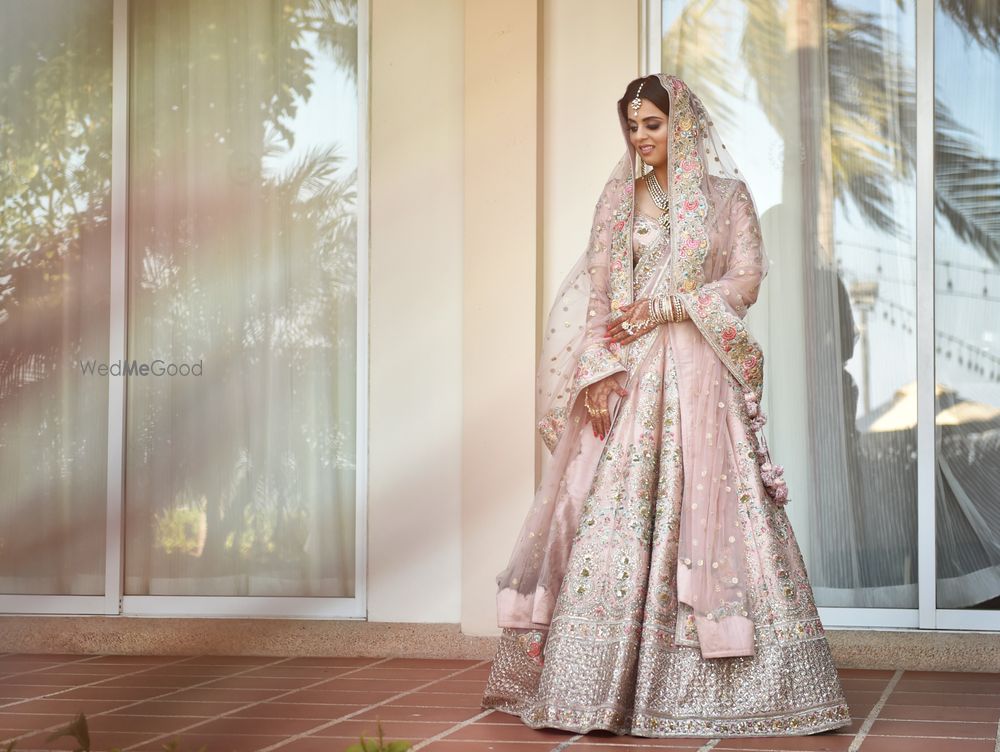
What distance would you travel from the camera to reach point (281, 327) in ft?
15.0

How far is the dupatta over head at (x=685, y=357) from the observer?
3043mm

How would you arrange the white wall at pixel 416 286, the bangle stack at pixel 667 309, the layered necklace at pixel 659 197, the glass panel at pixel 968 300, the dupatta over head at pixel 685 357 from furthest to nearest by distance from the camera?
the white wall at pixel 416 286
the glass panel at pixel 968 300
the layered necklace at pixel 659 197
the bangle stack at pixel 667 309
the dupatta over head at pixel 685 357

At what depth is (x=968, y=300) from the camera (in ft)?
13.8

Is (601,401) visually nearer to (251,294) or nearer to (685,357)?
(685,357)

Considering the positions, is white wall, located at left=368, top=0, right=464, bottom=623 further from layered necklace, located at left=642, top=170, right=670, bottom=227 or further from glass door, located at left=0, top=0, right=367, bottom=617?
layered necklace, located at left=642, top=170, right=670, bottom=227

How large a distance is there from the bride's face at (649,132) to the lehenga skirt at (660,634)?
27.6 inches

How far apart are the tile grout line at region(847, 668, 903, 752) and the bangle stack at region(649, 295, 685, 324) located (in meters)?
1.12

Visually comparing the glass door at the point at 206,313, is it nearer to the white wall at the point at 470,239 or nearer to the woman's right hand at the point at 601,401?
the white wall at the point at 470,239

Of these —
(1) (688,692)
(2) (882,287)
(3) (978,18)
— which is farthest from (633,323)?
(3) (978,18)

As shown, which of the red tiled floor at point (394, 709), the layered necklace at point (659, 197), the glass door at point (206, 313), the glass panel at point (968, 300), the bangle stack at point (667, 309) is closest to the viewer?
the red tiled floor at point (394, 709)

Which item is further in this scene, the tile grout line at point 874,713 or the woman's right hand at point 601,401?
the woman's right hand at point 601,401

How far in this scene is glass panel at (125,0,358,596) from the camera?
452 cm

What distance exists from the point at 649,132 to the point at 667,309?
1.61ft

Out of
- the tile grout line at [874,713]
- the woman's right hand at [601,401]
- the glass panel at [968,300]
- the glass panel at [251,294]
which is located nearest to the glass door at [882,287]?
the glass panel at [968,300]
